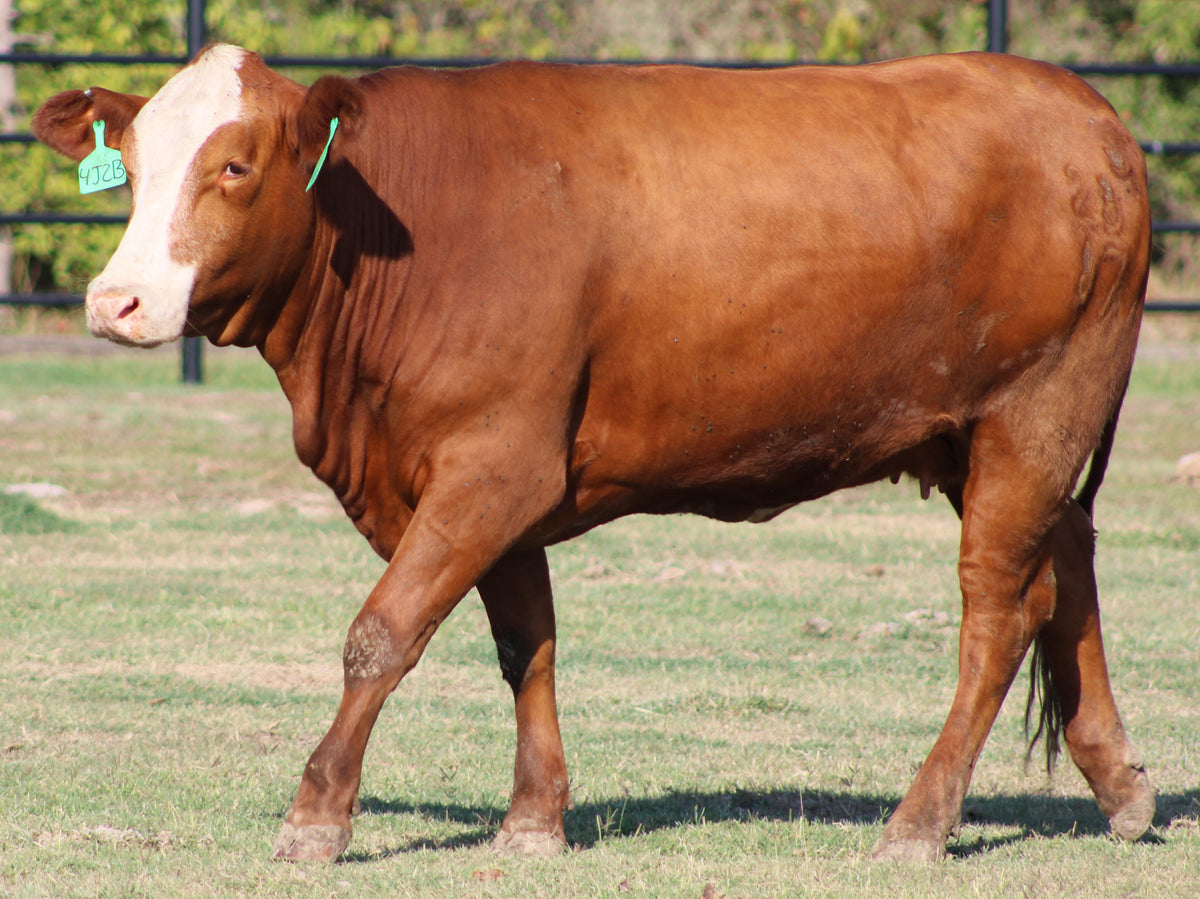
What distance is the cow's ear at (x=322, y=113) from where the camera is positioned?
376 cm

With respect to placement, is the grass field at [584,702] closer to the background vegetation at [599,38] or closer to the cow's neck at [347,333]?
the cow's neck at [347,333]

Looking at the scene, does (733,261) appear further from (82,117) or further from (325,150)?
(82,117)

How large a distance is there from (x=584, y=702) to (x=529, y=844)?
154cm

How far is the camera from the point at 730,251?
402 centimetres

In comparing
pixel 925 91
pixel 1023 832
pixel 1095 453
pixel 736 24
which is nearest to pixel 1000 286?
pixel 925 91

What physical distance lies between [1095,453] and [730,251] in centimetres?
143

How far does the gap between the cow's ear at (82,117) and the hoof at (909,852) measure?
2.51 metres

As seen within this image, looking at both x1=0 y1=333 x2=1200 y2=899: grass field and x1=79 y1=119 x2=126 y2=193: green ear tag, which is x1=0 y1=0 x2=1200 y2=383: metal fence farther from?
x1=79 y1=119 x2=126 y2=193: green ear tag

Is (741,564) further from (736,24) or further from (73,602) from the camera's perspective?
(736,24)

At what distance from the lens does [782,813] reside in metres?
4.57

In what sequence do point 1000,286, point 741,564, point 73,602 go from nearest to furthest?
point 1000,286 < point 73,602 < point 741,564

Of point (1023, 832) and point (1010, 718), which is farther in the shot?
point (1010, 718)

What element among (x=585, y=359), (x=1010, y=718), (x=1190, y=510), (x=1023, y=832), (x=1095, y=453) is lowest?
(x=1190, y=510)

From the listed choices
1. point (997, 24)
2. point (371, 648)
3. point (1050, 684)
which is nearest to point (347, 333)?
point (371, 648)
